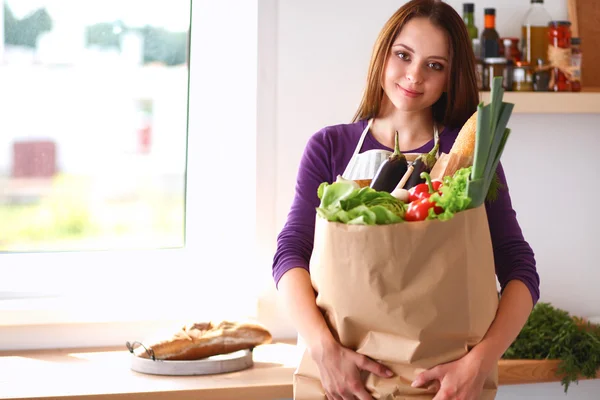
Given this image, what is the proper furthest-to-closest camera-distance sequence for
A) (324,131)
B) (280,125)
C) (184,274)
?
(184,274) < (280,125) < (324,131)

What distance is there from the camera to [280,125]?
2260mm

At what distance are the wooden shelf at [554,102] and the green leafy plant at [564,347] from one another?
597 mm

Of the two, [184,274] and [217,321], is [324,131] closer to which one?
[217,321]

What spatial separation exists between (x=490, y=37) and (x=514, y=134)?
0.30 meters

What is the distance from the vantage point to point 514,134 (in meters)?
2.38

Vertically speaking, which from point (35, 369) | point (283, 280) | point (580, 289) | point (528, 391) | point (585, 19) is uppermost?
point (585, 19)

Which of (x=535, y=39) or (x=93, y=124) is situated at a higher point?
(x=535, y=39)

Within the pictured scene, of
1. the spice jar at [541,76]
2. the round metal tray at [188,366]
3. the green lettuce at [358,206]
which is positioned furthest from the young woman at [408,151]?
the spice jar at [541,76]

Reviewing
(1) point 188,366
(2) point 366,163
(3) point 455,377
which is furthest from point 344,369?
(1) point 188,366

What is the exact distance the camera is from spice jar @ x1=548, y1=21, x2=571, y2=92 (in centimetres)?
227

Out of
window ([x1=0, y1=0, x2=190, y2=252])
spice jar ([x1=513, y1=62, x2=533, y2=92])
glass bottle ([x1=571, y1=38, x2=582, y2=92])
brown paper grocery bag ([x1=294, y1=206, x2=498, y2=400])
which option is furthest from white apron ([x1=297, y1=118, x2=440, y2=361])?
window ([x1=0, y1=0, x2=190, y2=252])

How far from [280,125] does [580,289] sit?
104 centimetres

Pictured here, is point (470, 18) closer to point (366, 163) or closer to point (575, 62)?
point (575, 62)

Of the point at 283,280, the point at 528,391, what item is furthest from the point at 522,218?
the point at 283,280
